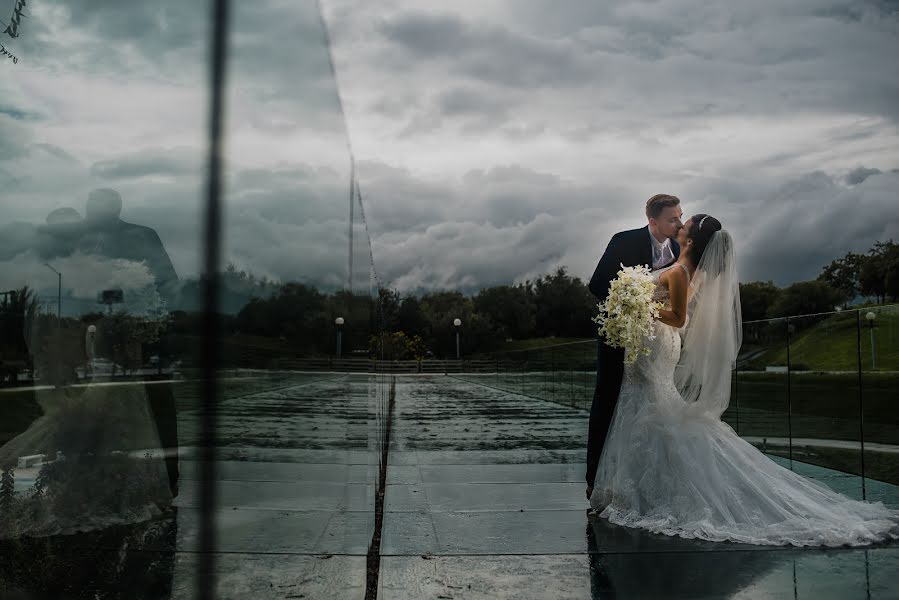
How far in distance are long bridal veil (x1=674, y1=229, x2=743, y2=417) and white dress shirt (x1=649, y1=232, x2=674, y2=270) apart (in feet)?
1.34

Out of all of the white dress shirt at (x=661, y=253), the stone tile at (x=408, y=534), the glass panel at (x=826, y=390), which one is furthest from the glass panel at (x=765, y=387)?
the stone tile at (x=408, y=534)

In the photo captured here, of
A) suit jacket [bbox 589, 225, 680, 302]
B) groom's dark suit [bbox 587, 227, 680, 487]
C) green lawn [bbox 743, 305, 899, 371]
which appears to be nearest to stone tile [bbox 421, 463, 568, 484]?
groom's dark suit [bbox 587, 227, 680, 487]

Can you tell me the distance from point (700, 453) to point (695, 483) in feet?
0.81

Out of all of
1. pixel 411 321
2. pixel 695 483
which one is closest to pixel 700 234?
pixel 695 483

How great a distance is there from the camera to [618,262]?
6785mm

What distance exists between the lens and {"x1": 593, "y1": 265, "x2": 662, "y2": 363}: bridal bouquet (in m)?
6.14

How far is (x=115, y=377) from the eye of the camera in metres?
1.19

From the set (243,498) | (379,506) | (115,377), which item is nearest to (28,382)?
(115,377)

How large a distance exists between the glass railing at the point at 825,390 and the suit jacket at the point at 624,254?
5.57ft

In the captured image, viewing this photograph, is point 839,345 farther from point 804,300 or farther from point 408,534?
point 804,300

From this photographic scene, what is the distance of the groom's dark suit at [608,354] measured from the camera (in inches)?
257

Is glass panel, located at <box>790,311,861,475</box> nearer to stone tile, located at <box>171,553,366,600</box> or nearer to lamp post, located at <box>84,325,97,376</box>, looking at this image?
stone tile, located at <box>171,553,366,600</box>

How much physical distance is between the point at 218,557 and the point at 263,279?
0.49 m

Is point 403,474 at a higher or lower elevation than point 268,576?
lower
